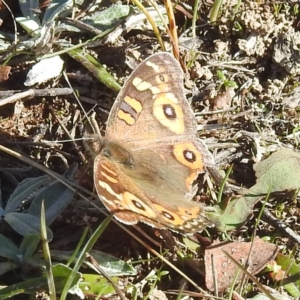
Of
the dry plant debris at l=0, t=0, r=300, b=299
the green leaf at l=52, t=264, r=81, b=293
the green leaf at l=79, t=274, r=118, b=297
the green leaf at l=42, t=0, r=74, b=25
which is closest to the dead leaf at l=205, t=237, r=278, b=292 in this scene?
the dry plant debris at l=0, t=0, r=300, b=299

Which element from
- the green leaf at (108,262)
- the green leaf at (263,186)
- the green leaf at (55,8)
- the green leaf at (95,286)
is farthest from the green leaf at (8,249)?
the green leaf at (55,8)

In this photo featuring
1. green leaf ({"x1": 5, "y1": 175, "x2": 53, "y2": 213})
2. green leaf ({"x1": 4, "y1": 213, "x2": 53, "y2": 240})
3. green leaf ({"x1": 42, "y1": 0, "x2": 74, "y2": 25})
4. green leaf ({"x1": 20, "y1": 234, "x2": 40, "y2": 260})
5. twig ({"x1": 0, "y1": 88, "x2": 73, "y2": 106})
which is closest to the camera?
green leaf ({"x1": 20, "y1": 234, "x2": 40, "y2": 260})

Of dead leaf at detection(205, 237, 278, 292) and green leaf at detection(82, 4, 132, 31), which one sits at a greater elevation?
green leaf at detection(82, 4, 132, 31)

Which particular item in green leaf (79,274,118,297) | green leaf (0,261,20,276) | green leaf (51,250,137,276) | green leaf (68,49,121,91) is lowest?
green leaf (79,274,118,297)

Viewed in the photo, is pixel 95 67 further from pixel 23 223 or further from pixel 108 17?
pixel 23 223

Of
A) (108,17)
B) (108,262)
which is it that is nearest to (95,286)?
(108,262)

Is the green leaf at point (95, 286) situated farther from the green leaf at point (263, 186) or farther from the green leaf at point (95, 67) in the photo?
the green leaf at point (95, 67)

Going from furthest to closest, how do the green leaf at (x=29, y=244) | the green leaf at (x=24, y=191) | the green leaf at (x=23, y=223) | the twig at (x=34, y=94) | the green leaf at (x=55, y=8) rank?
the green leaf at (x=55, y=8) → the twig at (x=34, y=94) → the green leaf at (x=24, y=191) → the green leaf at (x=23, y=223) → the green leaf at (x=29, y=244)

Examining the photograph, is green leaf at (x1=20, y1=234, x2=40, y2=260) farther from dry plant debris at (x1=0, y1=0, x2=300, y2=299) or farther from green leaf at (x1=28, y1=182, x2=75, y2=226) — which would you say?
green leaf at (x1=28, y1=182, x2=75, y2=226)

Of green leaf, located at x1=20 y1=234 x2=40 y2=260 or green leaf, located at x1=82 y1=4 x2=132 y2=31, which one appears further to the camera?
green leaf, located at x1=82 y1=4 x2=132 y2=31

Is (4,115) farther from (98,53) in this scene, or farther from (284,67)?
(284,67)
